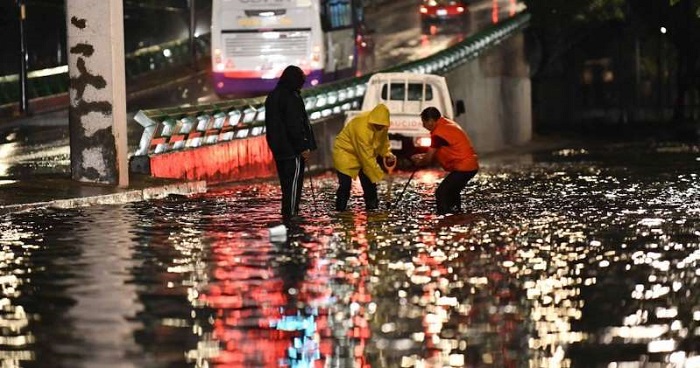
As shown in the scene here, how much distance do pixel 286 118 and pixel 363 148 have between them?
130cm

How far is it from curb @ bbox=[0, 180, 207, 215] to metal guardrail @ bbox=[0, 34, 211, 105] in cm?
2094

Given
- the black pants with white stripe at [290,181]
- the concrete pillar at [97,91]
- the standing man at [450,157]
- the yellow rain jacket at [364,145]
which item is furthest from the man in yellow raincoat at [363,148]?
the concrete pillar at [97,91]

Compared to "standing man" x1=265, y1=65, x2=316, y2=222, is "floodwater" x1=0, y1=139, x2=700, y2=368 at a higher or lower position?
lower

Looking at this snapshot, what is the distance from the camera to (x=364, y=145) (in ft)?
63.5

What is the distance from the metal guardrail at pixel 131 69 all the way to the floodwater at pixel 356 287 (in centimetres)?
2523

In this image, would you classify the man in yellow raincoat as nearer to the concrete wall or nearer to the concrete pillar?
the concrete pillar

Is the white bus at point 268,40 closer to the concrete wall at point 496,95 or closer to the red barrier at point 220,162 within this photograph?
the concrete wall at point 496,95

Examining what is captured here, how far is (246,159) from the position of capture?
31484mm

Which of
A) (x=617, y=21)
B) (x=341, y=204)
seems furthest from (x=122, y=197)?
(x=617, y=21)

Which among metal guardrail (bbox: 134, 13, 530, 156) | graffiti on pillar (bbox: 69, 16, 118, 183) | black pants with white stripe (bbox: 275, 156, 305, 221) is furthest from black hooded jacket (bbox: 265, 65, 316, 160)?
metal guardrail (bbox: 134, 13, 530, 156)

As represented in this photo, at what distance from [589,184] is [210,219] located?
948cm

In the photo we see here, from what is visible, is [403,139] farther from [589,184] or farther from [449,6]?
[449,6]

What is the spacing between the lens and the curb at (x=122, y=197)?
2061 cm

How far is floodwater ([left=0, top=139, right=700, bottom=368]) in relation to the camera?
351 inches
